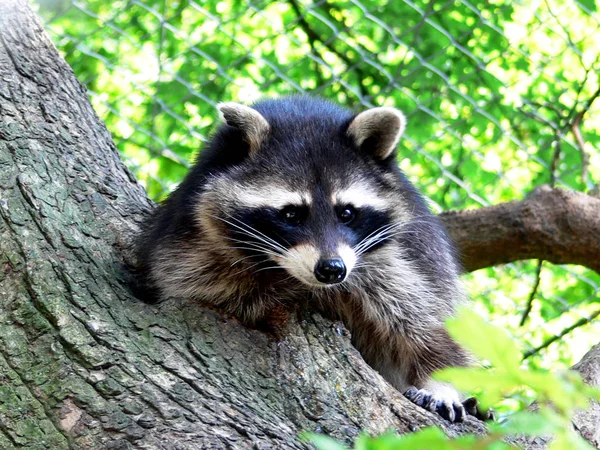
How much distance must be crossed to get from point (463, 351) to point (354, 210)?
0.80 meters

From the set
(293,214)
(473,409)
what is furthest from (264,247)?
(473,409)

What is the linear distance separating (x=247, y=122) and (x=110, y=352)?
1090mm

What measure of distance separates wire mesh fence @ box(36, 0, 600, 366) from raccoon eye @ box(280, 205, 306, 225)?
120 inches

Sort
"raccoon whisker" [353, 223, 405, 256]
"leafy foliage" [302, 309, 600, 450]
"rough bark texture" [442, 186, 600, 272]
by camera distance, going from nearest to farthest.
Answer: "leafy foliage" [302, 309, 600, 450] < "raccoon whisker" [353, 223, 405, 256] < "rough bark texture" [442, 186, 600, 272]

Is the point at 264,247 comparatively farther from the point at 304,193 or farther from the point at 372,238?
the point at 372,238

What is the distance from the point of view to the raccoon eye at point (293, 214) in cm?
295

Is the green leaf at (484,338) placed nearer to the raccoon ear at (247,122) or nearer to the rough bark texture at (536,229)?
the raccoon ear at (247,122)

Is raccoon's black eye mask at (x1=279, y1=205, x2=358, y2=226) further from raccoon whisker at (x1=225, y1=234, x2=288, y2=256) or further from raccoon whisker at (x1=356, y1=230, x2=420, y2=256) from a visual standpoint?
raccoon whisker at (x1=356, y1=230, x2=420, y2=256)

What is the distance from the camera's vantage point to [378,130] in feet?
10.3

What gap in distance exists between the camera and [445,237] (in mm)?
3514

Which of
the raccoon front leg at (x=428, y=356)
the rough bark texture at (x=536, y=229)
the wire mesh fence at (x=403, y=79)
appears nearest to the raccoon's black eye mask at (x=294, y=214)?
the raccoon front leg at (x=428, y=356)

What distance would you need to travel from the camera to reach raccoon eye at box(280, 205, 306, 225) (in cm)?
295

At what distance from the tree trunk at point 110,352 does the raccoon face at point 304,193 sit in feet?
1.01

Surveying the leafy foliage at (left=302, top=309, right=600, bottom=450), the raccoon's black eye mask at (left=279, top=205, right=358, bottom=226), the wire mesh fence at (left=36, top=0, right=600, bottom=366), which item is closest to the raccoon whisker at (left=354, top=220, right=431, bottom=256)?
the raccoon's black eye mask at (left=279, top=205, right=358, bottom=226)
